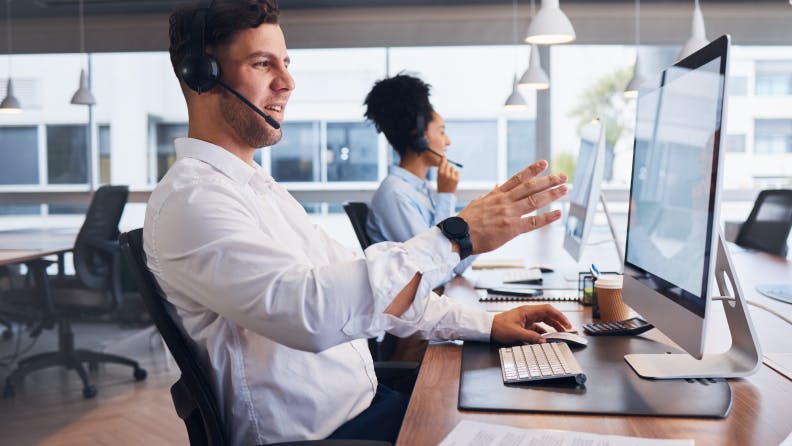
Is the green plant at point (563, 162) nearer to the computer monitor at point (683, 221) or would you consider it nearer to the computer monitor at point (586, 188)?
the computer monitor at point (586, 188)

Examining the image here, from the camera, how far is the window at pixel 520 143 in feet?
21.1

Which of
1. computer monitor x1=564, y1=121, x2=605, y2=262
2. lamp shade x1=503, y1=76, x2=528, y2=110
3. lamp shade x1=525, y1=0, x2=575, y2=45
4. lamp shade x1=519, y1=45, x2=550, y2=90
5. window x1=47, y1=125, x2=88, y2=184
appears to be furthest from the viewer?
window x1=47, y1=125, x2=88, y2=184

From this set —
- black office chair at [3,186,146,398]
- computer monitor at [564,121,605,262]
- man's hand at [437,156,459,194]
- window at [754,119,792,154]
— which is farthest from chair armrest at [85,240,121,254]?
window at [754,119,792,154]

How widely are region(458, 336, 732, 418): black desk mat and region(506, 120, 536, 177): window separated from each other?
531 cm

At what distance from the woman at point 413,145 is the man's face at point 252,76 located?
135 cm

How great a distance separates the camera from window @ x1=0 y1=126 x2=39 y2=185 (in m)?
6.20

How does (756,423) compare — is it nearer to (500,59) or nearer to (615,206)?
(615,206)

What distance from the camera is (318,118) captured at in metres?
6.61

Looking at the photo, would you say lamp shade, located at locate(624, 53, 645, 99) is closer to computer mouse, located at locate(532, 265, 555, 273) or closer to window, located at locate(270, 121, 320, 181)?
computer mouse, located at locate(532, 265, 555, 273)

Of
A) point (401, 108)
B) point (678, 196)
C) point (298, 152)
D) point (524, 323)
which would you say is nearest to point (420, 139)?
point (401, 108)

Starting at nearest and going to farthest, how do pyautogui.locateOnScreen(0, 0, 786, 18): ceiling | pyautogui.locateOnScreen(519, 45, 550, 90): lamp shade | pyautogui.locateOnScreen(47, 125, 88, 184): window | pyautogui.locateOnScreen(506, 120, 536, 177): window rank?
1. pyautogui.locateOnScreen(519, 45, 550, 90): lamp shade
2. pyautogui.locateOnScreen(0, 0, 786, 18): ceiling
3. pyautogui.locateOnScreen(47, 125, 88, 184): window
4. pyautogui.locateOnScreen(506, 120, 536, 177): window

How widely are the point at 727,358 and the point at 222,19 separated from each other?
3.55 feet

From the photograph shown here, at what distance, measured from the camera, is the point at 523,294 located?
2068mm

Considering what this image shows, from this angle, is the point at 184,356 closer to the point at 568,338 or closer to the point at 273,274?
the point at 273,274
